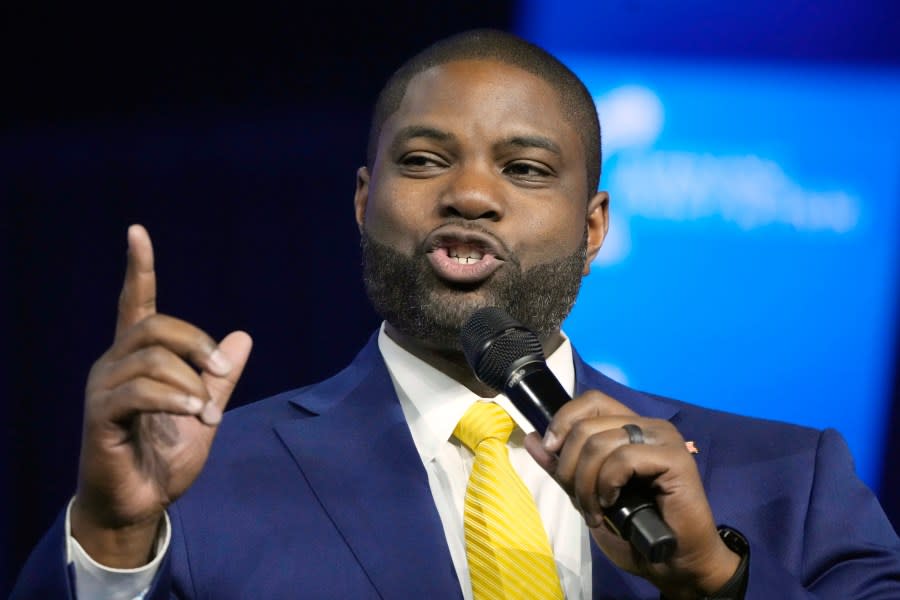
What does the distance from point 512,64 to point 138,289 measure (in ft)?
3.04

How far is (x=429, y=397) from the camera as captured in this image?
1.96 metres

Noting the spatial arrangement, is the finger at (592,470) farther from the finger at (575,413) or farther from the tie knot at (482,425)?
the tie knot at (482,425)

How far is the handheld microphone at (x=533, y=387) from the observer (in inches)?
48.3

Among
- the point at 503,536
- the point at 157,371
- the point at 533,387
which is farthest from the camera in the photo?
the point at 503,536

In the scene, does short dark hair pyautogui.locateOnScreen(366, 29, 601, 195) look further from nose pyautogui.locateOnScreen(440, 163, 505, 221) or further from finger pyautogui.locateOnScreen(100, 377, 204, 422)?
finger pyautogui.locateOnScreen(100, 377, 204, 422)

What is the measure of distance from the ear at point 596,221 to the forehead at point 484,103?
19 centimetres

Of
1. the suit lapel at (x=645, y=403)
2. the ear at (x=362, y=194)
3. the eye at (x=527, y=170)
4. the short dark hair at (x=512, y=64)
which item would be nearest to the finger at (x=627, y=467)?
the suit lapel at (x=645, y=403)

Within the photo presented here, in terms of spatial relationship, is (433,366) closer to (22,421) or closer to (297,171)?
(297,171)

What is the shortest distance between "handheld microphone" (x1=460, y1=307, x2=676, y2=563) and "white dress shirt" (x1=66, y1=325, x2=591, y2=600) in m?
0.30

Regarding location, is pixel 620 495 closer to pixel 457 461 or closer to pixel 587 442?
pixel 587 442

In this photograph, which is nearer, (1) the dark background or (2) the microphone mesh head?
(2) the microphone mesh head

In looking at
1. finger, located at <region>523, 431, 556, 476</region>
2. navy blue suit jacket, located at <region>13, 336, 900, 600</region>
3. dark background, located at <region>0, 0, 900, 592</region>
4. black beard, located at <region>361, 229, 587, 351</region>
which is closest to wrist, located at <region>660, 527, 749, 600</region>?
navy blue suit jacket, located at <region>13, 336, 900, 600</region>

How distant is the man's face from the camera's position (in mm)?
1899

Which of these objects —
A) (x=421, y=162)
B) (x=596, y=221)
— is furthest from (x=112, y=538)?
(x=596, y=221)
